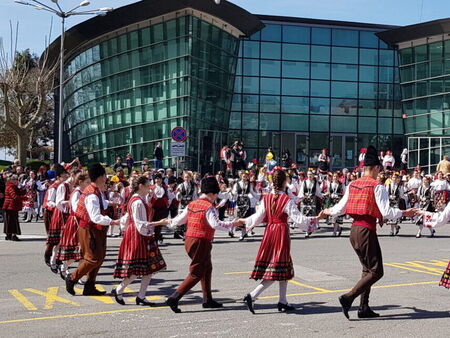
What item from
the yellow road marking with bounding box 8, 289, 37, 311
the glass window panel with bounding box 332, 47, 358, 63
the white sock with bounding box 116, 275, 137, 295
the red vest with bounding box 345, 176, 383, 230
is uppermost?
the glass window panel with bounding box 332, 47, 358, 63

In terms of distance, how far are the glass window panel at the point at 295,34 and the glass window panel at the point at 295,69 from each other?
1.35 m

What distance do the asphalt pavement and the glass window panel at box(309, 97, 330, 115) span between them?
2654 cm

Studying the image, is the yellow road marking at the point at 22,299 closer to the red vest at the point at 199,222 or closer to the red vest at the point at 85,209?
the red vest at the point at 85,209

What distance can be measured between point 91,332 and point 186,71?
94.9 ft

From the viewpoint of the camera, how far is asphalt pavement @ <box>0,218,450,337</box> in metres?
7.14

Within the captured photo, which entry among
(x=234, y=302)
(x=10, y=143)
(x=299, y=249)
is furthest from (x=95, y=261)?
(x=10, y=143)

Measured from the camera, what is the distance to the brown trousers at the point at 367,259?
25.0 feet

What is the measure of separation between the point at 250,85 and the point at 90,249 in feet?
103

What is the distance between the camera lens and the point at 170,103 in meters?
35.8

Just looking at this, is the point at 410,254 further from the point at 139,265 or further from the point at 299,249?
the point at 139,265

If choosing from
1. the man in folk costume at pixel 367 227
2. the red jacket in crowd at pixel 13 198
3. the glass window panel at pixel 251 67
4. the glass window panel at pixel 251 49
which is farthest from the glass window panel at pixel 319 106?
the man in folk costume at pixel 367 227

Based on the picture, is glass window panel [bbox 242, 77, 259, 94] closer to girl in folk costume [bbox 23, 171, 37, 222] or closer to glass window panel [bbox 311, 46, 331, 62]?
glass window panel [bbox 311, 46, 331, 62]

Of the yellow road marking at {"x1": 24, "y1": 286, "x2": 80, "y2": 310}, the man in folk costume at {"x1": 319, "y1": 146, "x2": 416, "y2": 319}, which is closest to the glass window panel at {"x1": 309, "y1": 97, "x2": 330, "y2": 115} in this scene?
the yellow road marking at {"x1": 24, "y1": 286, "x2": 80, "y2": 310}

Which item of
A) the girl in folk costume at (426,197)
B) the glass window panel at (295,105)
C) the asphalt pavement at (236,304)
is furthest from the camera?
the glass window panel at (295,105)
